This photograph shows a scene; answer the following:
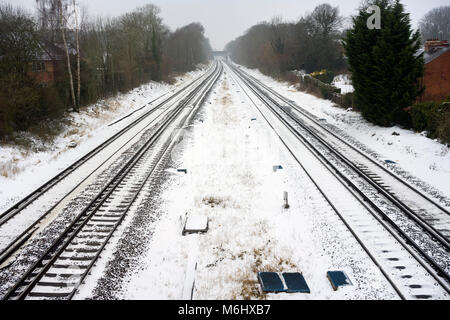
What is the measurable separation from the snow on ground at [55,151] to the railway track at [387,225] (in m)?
11.2

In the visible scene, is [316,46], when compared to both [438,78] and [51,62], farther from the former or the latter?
[51,62]

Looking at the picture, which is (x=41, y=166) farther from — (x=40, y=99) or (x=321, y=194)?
(x=321, y=194)

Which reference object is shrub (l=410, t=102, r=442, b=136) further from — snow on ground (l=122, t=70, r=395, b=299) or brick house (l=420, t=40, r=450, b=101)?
snow on ground (l=122, t=70, r=395, b=299)

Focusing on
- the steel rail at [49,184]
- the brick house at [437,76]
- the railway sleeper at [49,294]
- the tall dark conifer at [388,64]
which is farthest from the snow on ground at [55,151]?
the brick house at [437,76]

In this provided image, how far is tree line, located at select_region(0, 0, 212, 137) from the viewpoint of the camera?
52.0ft

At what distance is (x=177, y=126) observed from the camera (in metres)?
21.3

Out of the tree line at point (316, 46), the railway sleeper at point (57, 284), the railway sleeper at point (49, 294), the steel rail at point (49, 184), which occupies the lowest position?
the railway sleeper at point (49, 294)

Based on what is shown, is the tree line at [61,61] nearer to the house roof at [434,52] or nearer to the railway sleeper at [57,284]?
the railway sleeper at [57,284]

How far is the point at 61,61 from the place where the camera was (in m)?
22.1

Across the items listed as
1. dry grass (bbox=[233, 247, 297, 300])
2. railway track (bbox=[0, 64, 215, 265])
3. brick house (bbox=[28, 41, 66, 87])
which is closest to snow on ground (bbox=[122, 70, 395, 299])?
dry grass (bbox=[233, 247, 297, 300])

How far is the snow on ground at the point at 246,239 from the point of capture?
6617mm

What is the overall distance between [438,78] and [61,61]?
28963mm

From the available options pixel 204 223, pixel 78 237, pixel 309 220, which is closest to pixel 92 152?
pixel 78 237

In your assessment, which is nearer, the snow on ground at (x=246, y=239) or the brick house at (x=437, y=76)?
the snow on ground at (x=246, y=239)
